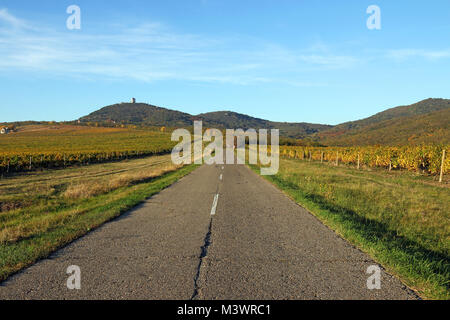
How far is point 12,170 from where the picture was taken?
26.3 metres

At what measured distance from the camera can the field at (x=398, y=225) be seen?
439 centimetres

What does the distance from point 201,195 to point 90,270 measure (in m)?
7.57

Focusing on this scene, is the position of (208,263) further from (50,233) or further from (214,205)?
(214,205)

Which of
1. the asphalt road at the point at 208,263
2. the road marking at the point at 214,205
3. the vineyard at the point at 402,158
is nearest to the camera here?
the asphalt road at the point at 208,263

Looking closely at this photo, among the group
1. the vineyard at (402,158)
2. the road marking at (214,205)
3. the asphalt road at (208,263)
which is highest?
the vineyard at (402,158)

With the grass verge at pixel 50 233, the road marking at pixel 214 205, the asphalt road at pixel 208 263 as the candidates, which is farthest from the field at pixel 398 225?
the grass verge at pixel 50 233

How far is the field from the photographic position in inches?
173

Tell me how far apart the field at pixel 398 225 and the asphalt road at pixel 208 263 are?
0.34 metres

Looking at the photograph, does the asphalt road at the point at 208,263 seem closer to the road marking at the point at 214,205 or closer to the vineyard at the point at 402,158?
the road marking at the point at 214,205

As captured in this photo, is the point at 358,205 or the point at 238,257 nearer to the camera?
the point at 238,257

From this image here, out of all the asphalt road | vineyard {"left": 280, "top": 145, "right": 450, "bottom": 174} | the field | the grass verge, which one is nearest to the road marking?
the asphalt road
